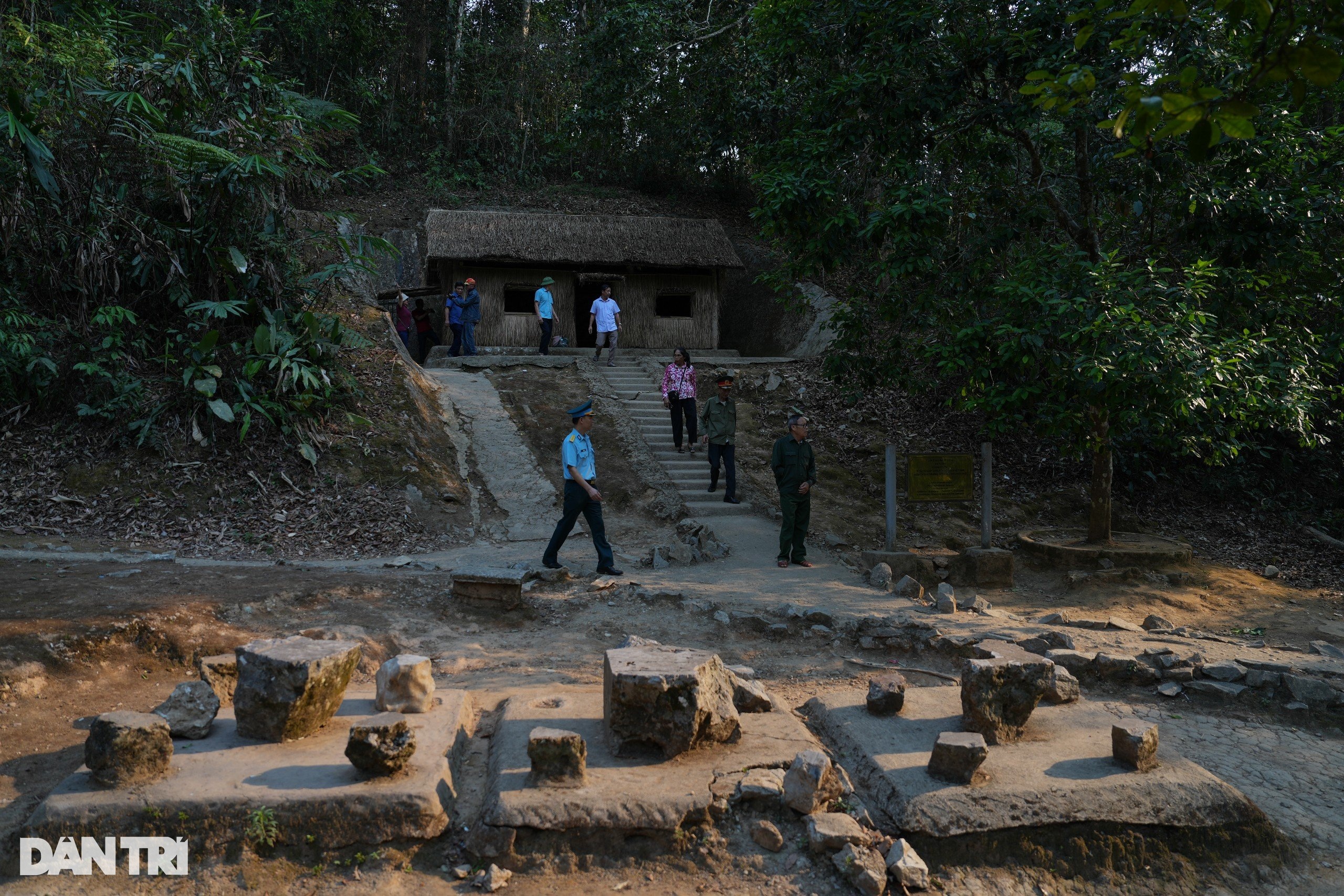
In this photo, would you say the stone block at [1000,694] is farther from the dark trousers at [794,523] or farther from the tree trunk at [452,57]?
the tree trunk at [452,57]

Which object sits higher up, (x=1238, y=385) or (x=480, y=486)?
(x=1238, y=385)

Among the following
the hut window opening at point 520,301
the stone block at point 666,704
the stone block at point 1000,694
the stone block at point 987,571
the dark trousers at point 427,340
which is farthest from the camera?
the hut window opening at point 520,301

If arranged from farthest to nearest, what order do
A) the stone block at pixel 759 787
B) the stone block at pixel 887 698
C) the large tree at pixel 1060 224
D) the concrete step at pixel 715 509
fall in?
the concrete step at pixel 715 509 < the large tree at pixel 1060 224 < the stone block at pixel 887 698 < the stone block at pixel 759 787

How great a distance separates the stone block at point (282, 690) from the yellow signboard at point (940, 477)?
6.59 m

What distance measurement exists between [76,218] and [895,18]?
9.74 m

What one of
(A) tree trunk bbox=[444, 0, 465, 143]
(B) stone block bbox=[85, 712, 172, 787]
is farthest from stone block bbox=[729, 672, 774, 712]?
(A) tree trunk bbox=[444, 0, 465, 143]

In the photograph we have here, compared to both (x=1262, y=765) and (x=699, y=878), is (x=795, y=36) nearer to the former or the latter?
(x=1262, y=765)

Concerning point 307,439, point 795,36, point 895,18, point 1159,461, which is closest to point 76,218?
point 307,439

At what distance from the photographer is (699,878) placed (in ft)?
13.2

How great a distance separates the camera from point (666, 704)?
14.7ft

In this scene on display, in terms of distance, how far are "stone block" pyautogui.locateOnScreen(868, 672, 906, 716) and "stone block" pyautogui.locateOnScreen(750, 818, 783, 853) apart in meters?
1.33

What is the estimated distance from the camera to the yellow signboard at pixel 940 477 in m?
9.55

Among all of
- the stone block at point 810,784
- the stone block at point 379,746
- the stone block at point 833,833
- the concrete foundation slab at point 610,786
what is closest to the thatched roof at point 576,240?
the concrete foundation slab at point 610,786

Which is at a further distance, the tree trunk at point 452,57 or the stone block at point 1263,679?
the tree trunk at point 452,57
